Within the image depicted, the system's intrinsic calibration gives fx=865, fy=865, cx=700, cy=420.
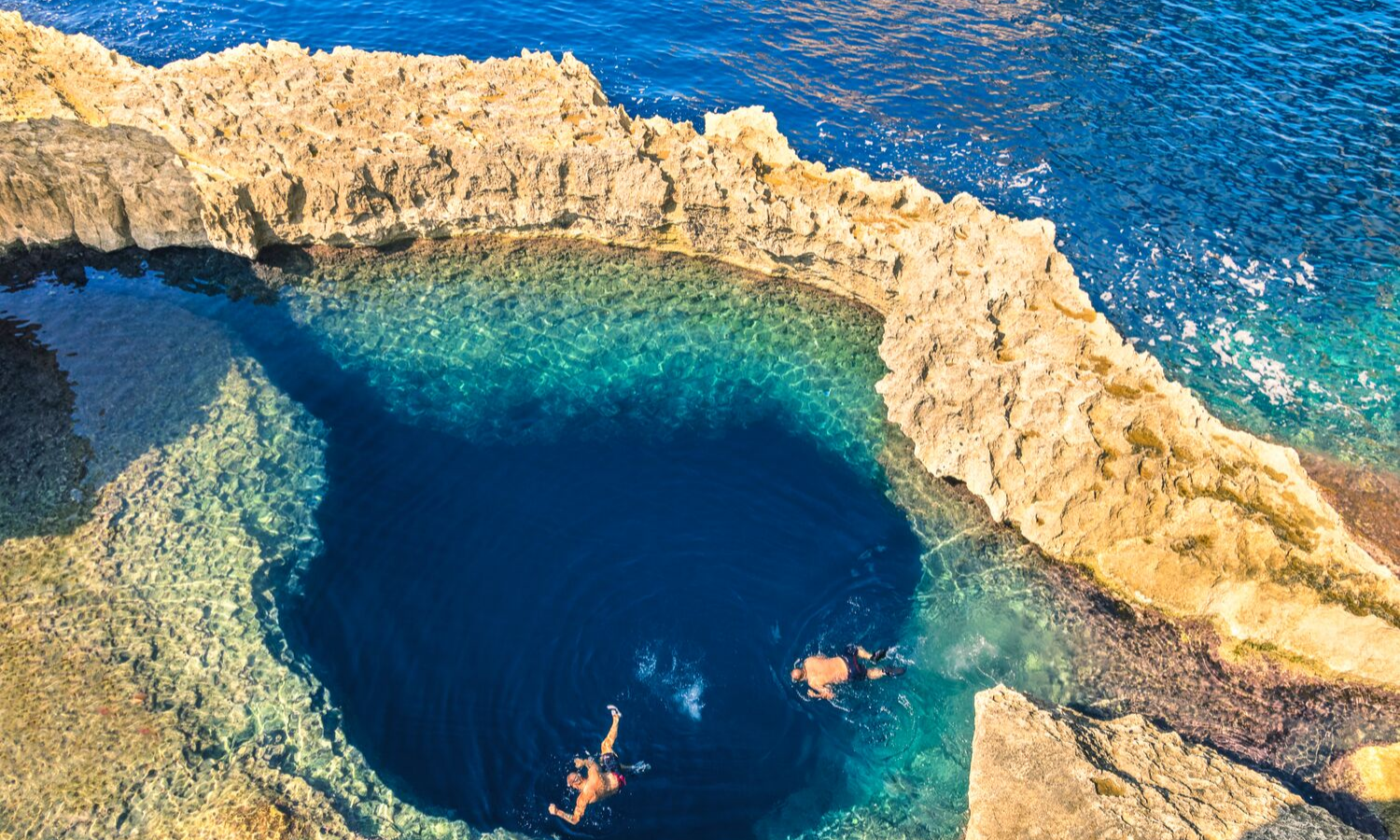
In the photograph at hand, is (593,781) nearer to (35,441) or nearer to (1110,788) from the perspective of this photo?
(1110,788)

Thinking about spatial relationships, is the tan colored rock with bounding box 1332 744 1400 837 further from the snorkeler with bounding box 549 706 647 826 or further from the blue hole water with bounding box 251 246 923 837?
the snorkeler with bounding box 549 706 647 826

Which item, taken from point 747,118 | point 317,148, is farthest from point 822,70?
point 317,148

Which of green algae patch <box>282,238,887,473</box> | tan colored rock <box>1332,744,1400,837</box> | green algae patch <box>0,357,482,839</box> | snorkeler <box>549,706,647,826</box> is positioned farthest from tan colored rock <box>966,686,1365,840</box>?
green algae patch <box>0,357,482,839</box>

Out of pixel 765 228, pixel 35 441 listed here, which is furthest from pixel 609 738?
pixel 35 441

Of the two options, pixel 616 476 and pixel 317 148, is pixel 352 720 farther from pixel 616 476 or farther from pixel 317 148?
pixel 317 148

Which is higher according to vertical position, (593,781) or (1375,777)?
(593,781)

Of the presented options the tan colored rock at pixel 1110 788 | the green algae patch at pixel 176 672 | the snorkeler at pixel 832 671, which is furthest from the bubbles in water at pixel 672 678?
the tan colored rock at pixel 1110 788
